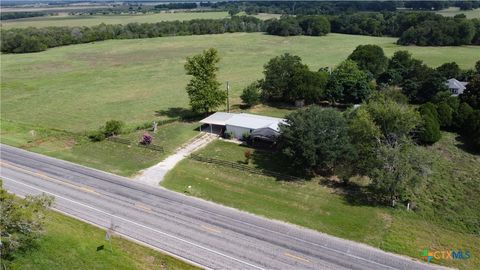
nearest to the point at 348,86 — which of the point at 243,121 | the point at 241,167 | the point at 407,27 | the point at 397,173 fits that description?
the point at 243,121

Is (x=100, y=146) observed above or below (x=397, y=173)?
below

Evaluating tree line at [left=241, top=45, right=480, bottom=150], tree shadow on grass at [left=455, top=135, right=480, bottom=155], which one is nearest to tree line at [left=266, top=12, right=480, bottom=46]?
tree line at [left=241, top=45, right=480, bottom=150]

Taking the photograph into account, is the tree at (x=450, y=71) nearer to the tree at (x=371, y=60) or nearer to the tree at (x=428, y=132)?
the tree at (x=371, y=60)

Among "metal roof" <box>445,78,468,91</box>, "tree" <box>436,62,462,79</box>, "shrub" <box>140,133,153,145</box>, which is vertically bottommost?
"shrub" <box>140,133,153,145</box>

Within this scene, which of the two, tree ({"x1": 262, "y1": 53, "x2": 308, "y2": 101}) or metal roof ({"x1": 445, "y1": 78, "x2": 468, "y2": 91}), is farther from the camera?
tree ({"x1": 262, "y1": 53, "x2": 308, "y2": 101})

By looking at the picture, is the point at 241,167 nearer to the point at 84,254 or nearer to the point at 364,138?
the point at 364,138

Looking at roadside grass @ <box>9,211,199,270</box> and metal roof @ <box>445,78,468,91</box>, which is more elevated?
metal roof @ <box>445,78,468,91</box>

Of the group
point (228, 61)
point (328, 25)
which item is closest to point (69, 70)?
point (228, 61)

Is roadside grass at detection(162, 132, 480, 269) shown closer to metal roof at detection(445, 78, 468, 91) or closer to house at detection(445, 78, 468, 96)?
house at detection(445, 78, 468, 96)
